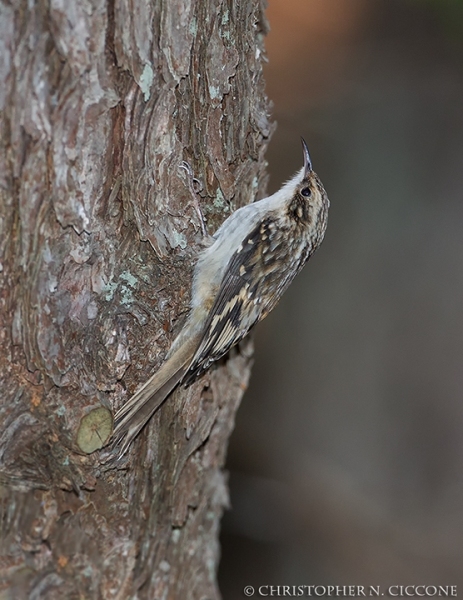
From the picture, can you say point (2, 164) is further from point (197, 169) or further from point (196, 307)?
point (196, 307)

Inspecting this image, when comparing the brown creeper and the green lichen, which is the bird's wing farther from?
the green lichen

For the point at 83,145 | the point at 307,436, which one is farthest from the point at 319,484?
the point at 83,145

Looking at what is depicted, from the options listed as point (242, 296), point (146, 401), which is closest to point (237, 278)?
point (242, 296)

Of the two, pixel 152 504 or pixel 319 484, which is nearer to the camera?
pixel 152 504

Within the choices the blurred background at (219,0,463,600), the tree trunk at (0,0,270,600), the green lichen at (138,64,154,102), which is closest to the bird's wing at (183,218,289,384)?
the tree trunk at (0,0,270,600)

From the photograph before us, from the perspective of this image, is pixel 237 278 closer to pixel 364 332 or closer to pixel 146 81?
pixel 146 81

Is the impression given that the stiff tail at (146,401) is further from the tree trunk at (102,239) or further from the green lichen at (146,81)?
the green lichen at (146,81)
